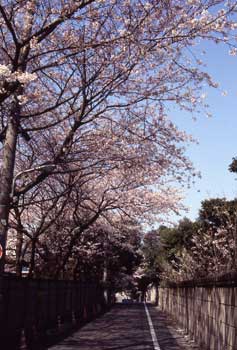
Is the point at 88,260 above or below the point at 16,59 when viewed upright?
below

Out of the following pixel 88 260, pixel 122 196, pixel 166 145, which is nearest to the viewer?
pixel 166 145

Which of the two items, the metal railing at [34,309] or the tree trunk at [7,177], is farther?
the metal railing at [34,309]

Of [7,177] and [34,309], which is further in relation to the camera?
[34,309]

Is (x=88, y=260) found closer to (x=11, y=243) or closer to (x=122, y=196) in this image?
(x=11, y=243)

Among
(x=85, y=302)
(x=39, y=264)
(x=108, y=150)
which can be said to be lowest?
(x=85, y=302)

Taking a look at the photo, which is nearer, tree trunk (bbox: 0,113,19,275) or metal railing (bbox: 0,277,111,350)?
tree trunk (bbox: 0,113,19,275)

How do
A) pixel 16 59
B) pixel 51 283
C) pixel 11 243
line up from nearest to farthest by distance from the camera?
pixel 16 59 < pixel 51 283 < pixel 11 243

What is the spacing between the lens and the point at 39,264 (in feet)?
106

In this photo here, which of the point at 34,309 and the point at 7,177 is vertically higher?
the point at 7,177

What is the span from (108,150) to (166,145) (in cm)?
183

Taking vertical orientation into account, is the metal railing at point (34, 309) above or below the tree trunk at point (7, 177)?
below

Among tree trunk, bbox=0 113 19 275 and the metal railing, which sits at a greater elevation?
tree trunk, bbox=0 113 19 275

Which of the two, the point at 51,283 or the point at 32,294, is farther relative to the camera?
the point at 51,283

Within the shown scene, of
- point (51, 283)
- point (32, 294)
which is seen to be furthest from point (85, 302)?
point (32, 294)
